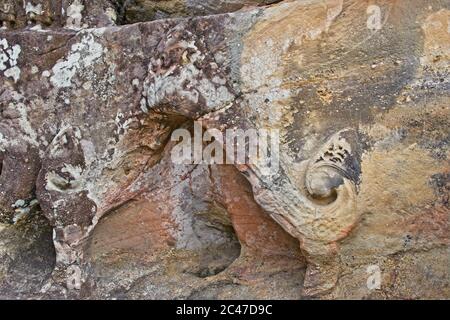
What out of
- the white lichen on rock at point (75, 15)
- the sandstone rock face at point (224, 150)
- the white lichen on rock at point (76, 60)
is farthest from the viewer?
the white lichen on rock at point (75, 15)

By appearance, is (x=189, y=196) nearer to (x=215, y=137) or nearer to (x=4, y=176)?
(x=215, y=137)

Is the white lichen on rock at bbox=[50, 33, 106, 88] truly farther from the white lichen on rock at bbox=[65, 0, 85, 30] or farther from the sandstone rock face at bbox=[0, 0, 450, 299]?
the white lichen on rock at bbox=[65, 0, 85, 30]

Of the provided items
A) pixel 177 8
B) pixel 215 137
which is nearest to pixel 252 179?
pixel 215 137

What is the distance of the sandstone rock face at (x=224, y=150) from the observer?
1.82 meters

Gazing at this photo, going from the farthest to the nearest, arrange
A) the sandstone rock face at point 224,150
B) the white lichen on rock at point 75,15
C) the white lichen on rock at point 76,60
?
the white lichen on rock at point 75,15
the white lichen on rock at point 76,60
the sandstone rock face at point 224,150

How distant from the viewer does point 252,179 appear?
1.89 meters

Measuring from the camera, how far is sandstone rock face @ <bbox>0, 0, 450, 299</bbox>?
1821 mm

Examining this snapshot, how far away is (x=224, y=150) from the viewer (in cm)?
198
